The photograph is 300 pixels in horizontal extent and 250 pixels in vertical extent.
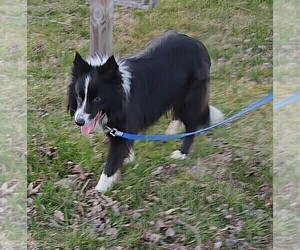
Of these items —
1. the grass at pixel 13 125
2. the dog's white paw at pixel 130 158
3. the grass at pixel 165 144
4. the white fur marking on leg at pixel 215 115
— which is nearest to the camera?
the grass at pixel 13 125

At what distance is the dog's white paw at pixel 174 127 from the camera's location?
3.42m

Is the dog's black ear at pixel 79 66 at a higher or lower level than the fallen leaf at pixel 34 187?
higher

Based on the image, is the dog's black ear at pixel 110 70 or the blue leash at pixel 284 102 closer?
the blue leash at pixel 284 102

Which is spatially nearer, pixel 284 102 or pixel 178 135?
pixel 284 102

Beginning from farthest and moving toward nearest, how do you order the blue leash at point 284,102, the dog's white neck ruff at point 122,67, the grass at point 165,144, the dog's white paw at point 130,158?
the dog's white paw at point 130,158
the dog's white neck ruff at point 122,67
the grass at point 165,144
the blue leash at point 284,102

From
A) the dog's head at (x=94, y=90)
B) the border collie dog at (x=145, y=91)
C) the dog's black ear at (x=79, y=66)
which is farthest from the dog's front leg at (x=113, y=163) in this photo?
the dog's black ear at (x=79, y=66)

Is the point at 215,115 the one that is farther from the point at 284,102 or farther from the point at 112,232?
the point at 112,232

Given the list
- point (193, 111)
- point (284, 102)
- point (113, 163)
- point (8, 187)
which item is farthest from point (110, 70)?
point (284, 102)

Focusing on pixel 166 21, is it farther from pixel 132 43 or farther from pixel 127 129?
pixel 127 129

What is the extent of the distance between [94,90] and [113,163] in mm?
427

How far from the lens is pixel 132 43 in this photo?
3.38 meters

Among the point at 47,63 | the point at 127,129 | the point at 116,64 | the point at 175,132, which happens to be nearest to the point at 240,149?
the point at 175,132

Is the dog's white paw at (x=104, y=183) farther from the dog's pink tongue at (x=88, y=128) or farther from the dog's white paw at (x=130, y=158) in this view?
the dog's pink tongue at (x=88, y=128)

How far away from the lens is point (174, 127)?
344cm
